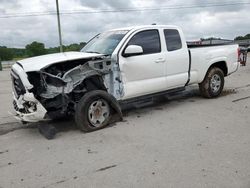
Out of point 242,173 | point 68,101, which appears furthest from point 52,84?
point 242,173

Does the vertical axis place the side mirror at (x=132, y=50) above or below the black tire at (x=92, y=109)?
above

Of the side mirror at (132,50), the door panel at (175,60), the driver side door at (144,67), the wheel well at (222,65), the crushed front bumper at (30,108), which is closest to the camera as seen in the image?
the crushed front bumper at (30,108)

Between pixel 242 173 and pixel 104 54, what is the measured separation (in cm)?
378

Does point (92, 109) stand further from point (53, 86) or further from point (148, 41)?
point (148, 41)

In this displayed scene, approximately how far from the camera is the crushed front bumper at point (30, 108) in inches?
227

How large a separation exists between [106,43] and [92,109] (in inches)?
70.3

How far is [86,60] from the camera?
6273mm

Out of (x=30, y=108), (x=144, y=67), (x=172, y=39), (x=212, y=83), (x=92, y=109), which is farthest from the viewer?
(x=212, y=83)

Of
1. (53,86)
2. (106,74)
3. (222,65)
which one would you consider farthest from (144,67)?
(222,65)

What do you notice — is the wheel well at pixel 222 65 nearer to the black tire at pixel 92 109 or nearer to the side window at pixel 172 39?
the side window at pixel 172 39

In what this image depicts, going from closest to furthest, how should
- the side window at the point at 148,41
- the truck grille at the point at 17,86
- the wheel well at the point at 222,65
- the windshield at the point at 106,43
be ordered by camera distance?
1. the truck grille at the point at 17,86
2. the windshield at the point at 106,43
3. the side window at the point at 148,41
4. the wheel well at the point at 222,65

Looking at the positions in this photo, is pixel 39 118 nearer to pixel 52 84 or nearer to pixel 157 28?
pixel 52 84

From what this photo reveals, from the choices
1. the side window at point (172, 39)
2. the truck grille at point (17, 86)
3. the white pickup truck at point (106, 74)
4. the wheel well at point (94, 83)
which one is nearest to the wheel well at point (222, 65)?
the white pickup truck at point (106, 74)

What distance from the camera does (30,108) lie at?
5910mm
